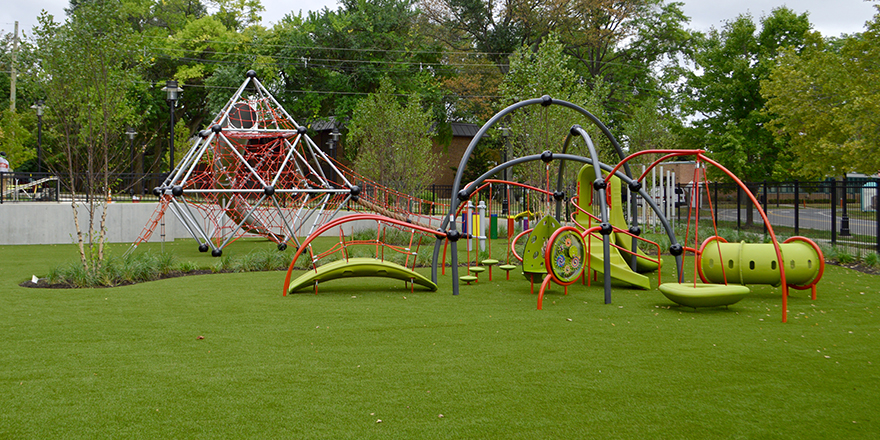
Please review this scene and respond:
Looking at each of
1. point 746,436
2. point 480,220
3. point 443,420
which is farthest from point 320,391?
point 480,220

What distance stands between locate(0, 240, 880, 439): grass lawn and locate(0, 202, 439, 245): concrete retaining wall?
11.3 meters

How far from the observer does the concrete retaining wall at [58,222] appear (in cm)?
1827

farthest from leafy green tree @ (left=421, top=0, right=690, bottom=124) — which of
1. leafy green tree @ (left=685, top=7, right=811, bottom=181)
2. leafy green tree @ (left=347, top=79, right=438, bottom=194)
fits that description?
leafy green tree @ (left=347, top=79, right=438, bottom=194)

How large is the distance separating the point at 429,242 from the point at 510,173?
646 inches

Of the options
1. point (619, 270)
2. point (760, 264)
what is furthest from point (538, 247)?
point (760, 264)

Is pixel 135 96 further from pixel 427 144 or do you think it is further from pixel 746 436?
pixel 746 436

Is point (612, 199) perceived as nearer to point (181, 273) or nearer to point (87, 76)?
point (181, 273)

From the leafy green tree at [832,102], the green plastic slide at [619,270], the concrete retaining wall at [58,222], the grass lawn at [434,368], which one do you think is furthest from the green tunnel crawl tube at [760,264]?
the concrete retaining wall at [58,222]

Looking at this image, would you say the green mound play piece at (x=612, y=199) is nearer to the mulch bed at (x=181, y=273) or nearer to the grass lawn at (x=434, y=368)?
the grass lawn at (x=434, y=368)

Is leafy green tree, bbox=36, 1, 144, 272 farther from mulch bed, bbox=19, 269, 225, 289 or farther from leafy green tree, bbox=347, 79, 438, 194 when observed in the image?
leafy green tree, bbox=347, 79, 438, 194

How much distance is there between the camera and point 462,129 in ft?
140

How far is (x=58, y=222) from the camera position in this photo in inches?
738

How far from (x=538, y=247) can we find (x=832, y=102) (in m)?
13.4

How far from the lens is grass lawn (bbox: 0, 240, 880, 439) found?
390cm
